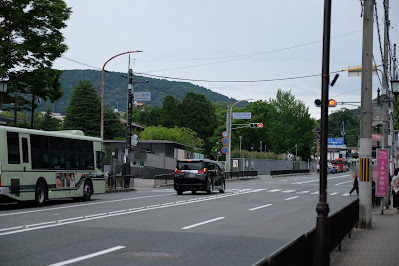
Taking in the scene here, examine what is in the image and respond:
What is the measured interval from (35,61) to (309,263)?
34.3 m

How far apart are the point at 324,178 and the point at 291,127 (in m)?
112

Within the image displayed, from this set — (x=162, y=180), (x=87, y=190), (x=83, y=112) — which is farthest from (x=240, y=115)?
(x=83, y=112)

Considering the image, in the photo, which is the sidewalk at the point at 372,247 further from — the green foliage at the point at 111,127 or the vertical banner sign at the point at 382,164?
the green foliage at the point at 111,127

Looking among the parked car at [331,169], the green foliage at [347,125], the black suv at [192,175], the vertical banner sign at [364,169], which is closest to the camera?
the vertical banner sign at [364,169]

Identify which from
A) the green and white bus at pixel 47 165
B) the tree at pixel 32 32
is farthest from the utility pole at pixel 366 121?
the tree at pixel 32 32

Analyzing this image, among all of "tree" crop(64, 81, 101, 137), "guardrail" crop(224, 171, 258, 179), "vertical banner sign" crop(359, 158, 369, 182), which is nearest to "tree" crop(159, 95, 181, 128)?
"tree" crop(64, 81, 101, 137)

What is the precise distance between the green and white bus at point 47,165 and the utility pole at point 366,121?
1222 cm

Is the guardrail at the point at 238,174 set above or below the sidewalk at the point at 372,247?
below

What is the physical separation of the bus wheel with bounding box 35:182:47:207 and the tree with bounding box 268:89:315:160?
3901 inches

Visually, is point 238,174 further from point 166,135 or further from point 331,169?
point 166,135

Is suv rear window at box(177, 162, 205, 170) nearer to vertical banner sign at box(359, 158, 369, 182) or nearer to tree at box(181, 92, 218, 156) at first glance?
vertical banner sign at box(359, 158, 369, 182)

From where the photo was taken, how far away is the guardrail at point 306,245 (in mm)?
6340

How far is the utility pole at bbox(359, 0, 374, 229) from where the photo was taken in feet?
56.0

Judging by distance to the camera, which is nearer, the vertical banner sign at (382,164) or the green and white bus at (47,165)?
the vertical banner sign at (382,164)
